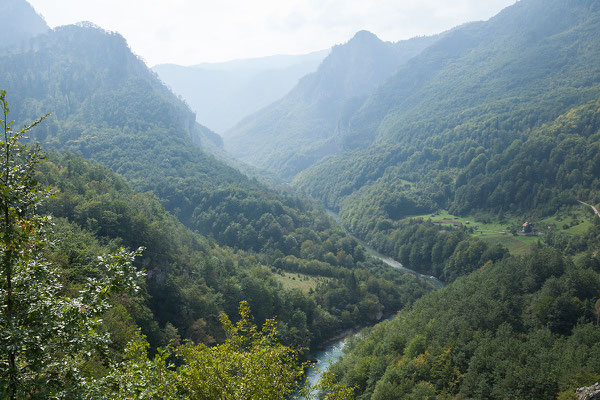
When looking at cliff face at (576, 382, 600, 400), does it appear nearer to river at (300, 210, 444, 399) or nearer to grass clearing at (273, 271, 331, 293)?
river at (300, 210, 444, 399)

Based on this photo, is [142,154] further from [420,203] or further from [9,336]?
[9,336]

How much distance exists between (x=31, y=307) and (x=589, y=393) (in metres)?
43.5

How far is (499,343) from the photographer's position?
51281 millimetres

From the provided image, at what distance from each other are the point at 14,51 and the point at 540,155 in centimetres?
25535

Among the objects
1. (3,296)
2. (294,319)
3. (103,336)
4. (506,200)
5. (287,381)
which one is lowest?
(506,200)

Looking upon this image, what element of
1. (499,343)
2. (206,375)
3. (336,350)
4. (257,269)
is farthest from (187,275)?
(206,375)

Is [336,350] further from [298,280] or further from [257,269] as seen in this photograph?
[298,280]

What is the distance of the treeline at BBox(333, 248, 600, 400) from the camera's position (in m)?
42.7

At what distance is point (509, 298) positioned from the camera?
62.0m

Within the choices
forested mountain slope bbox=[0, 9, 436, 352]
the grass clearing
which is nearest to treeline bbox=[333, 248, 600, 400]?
forested mountain slope bbox=[0, 9, 436, 352]

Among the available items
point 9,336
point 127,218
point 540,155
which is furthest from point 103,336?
point 540,155

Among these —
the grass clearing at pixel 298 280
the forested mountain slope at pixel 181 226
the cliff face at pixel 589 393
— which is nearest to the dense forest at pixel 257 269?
the forested mountain slope at pixel 181 226

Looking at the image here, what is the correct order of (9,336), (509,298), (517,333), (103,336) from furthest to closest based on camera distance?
(509,298), (517,333), (103,336), (9,336)

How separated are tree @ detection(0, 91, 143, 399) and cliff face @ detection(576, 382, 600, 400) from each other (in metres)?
41.3
